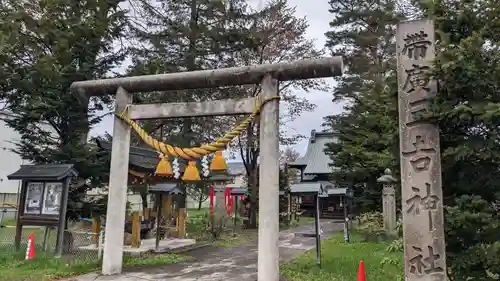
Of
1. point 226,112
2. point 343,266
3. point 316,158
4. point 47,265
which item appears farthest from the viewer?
point 316,158

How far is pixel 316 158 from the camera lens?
110 ft

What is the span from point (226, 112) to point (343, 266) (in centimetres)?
478

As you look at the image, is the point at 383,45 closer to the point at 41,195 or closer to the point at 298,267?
the point at 298,267

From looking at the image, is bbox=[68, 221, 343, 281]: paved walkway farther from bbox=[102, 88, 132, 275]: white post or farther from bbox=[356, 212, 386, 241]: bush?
bbox=[356, 212, 386, 241]: bush

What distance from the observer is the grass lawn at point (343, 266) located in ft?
25.9

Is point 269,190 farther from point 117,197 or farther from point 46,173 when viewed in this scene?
point 46,173

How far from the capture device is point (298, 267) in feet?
29.4

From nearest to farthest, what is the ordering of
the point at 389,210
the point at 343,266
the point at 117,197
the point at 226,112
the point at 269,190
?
the point at 269,190, the point at 226,112, the point at 117,197, the point at 343,266, the point at 389,210

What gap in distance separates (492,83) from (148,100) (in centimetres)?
1328

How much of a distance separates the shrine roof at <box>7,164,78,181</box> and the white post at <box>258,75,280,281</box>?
575cm

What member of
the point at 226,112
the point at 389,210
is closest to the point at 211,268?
the point at 226,112

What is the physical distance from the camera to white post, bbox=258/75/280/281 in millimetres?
7070

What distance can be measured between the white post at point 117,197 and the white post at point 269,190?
328 centimetres

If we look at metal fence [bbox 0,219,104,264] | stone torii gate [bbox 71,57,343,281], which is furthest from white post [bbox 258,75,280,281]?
metal fence [bbox 0,219,104,264]
